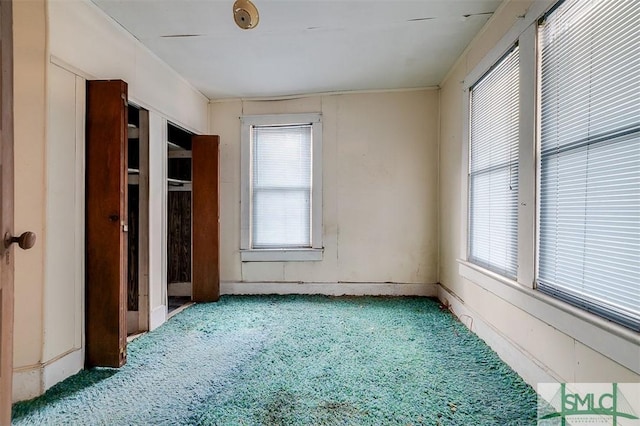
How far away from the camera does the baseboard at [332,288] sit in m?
3.46

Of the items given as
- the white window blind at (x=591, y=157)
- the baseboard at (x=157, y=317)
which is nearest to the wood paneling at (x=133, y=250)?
the baseboard at (x=157, y=317)

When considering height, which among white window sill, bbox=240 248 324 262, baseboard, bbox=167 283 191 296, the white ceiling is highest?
the white ceiling

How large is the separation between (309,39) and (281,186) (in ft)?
5.59

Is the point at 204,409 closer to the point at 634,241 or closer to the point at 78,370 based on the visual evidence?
the point at 78,370

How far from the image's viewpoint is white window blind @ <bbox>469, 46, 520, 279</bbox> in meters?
1.89

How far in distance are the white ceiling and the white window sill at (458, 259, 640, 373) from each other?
6.44 feet

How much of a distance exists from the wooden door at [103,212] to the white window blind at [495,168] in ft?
8.65

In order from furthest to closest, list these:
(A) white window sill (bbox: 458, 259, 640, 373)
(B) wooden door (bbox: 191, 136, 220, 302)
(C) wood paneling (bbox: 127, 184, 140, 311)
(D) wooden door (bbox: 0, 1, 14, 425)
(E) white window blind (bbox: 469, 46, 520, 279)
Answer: (B) wooden door (bbox: 191, 136, 220, 302)
(C) wood paneling (bbox: 127, 184, 140, 311)
(E) white window blind (bbox: 469, 46, 520, 279)
(A) white window sill (bbox: 458, 259, 640, 373)
(D) wooden door (bbox: 0, 1, 14, 425)

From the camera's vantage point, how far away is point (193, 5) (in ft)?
6.51

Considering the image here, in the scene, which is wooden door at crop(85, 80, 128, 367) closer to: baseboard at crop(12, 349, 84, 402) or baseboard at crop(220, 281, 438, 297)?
baseboard at crop(12, 349, 84, 402)

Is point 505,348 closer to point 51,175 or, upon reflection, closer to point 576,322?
point 576,322

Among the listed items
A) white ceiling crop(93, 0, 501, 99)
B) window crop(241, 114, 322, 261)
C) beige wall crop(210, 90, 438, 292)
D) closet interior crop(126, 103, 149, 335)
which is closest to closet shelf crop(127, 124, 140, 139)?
closet interior crop(126, 103, 149, 335)

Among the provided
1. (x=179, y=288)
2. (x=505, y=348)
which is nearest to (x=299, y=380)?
(x=505, y=348)

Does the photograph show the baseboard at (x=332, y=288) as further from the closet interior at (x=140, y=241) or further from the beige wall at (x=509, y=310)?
the closet interior at (x=140, y=241)
